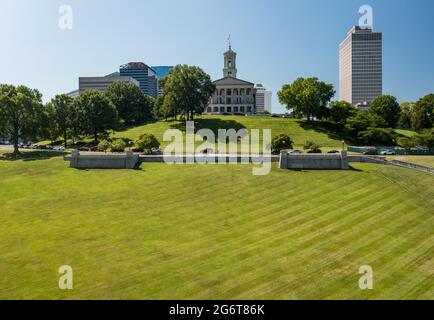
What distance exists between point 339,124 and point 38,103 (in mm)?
80225

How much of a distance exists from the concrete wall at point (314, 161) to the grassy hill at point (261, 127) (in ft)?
119

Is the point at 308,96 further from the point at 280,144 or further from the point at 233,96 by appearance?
the point at 233,96

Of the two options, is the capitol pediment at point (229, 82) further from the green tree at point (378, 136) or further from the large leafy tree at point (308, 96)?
the green tree at point (378, 136)

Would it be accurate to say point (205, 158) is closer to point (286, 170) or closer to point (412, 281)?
point (286, 170)

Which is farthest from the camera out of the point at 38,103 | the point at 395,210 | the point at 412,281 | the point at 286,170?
the point at 38,103

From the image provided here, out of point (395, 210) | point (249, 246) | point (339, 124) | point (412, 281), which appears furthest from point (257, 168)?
point (339, 124)

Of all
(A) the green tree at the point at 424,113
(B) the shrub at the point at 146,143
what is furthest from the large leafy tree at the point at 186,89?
(A) the green tree at the point at 424,113

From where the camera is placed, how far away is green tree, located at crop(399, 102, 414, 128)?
127181 millimetres

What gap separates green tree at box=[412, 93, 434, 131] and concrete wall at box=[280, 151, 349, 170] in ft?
226

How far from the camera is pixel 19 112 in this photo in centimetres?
7288

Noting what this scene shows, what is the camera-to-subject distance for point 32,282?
28.6 meters

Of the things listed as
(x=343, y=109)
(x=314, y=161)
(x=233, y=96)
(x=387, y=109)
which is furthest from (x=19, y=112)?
(x=233, y=96)

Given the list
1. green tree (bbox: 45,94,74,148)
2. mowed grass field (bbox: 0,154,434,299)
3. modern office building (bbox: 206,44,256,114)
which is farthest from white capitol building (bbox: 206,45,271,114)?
mowed grass field (bbox: 0,154,434,299)

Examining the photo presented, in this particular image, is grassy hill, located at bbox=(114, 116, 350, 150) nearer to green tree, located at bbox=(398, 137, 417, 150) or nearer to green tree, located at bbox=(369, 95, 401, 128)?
green tree, located at bbox=(398, 137, 417, 150)
